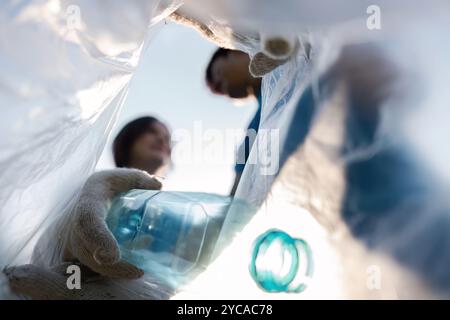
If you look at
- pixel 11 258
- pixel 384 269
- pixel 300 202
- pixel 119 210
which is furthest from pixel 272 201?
pixel 11 258

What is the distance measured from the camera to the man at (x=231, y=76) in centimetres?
108

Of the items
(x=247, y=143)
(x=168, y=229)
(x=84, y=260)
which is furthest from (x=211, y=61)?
(x=84, y=260)

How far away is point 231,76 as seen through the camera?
1109 millimetres

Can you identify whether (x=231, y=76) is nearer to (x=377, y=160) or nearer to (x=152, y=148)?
(x=152, y=148)

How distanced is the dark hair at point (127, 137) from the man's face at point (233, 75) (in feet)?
1.05

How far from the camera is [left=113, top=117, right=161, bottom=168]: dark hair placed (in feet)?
4.50

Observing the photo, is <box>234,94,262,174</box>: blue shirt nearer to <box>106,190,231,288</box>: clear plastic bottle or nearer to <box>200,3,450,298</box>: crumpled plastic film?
<box>106,190,231,288</box>: clear plastic bottle

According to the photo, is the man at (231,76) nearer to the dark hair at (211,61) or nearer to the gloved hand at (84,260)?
the dark hair at (211,61)

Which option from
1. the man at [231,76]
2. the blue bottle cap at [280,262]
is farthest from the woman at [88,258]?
the man at [231,76]

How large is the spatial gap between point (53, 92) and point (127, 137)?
79 centimetres

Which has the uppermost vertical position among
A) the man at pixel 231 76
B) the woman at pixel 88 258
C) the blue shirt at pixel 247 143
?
the man at pixel 231 76
